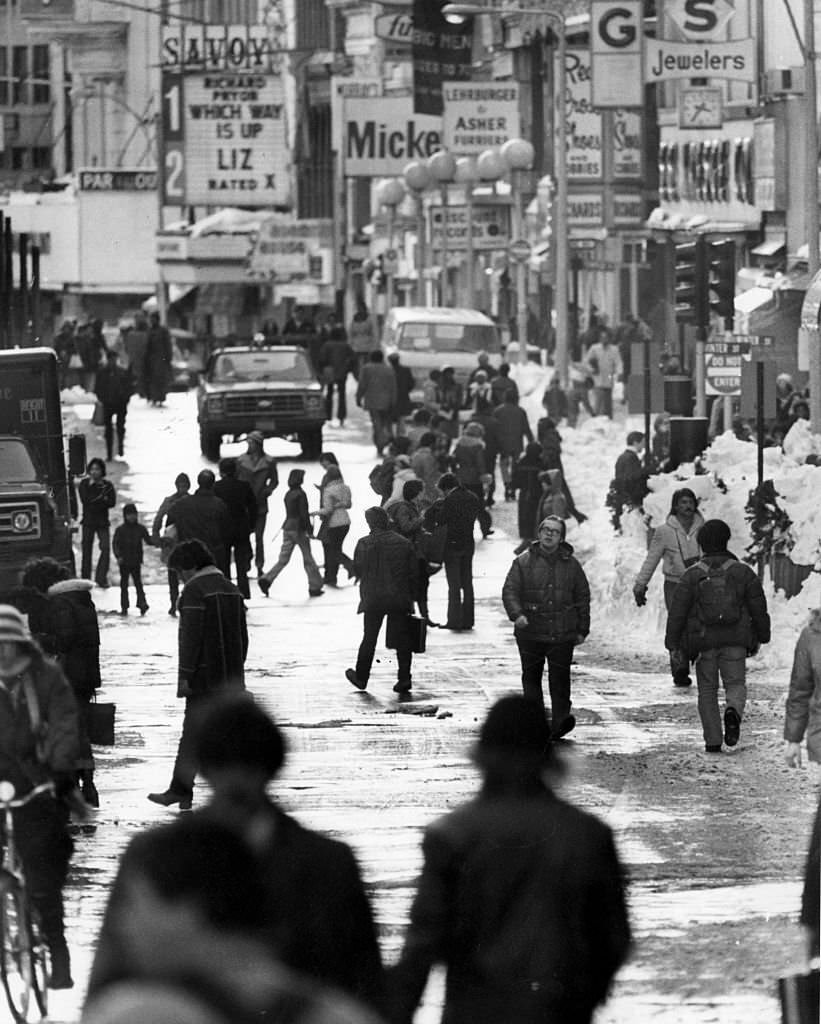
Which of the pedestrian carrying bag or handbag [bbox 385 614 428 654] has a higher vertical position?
the pedestrian carrying bag

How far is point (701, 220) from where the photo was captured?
6206 cm

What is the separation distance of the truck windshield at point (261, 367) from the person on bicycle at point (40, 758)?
115ft

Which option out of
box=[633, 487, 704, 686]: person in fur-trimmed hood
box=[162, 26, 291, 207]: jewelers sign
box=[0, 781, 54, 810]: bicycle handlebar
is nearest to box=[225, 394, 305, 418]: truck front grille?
box=[633, 487, 704, 686]: person in fur-trimmed hood

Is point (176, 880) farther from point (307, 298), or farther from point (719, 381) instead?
point (307, 298)

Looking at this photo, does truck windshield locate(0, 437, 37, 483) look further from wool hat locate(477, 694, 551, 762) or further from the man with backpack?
wool hat locate(477, 694, 551, 762)

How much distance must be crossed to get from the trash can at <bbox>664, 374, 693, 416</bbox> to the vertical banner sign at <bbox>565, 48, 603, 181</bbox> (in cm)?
2471

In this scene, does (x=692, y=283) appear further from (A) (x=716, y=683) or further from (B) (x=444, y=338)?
(B) (x=444, y=338)

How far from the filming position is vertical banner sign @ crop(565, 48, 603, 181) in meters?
61.4

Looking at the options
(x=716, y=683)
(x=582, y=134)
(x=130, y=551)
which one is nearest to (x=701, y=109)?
(x=582, y=134)

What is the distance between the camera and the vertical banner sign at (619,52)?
1925 inches

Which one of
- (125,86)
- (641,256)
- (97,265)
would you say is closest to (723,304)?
(641,256)

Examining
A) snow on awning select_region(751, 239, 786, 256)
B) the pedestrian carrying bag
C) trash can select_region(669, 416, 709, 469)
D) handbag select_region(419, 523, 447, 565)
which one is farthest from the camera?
snow on awning select_region(751, 239, 786, 256)

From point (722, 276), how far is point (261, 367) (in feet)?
58.4

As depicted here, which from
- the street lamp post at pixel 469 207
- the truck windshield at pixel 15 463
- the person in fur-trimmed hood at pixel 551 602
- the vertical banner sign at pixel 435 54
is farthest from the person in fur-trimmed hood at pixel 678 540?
the street lamp post at pixel 469 207
